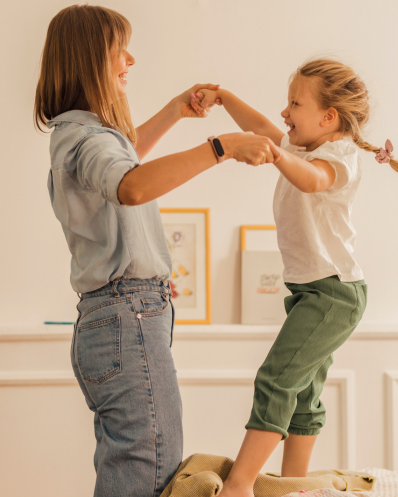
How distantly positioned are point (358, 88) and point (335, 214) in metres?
0.31

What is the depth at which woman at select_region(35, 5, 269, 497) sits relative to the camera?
0.87 metres

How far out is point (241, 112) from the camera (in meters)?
1.33

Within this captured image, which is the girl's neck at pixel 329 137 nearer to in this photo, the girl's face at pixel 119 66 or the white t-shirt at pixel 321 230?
the white t-shirt at pixel 321 230

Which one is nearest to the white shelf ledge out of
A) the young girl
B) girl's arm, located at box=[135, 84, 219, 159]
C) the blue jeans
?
the young girl

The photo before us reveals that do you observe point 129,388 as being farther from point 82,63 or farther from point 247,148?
point 82,63

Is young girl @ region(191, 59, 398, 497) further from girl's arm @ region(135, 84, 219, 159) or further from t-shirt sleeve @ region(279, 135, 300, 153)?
girl's arm @ region(135, 84, 219, 159)

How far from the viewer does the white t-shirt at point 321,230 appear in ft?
3.58

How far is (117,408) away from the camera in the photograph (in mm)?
876

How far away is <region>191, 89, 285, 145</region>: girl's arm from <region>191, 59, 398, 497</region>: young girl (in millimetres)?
96

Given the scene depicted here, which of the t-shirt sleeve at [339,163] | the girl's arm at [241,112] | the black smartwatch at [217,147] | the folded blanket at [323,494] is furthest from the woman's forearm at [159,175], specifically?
the folded blanket at [323,494]

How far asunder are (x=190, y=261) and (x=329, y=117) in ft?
3.13

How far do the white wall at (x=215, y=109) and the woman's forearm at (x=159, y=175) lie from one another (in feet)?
3.92

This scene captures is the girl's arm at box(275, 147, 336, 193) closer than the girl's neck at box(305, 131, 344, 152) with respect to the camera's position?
Yes

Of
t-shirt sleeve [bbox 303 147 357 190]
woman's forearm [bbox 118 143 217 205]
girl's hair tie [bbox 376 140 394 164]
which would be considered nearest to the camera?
woman's forearm [bbox 118 143 217 205]
